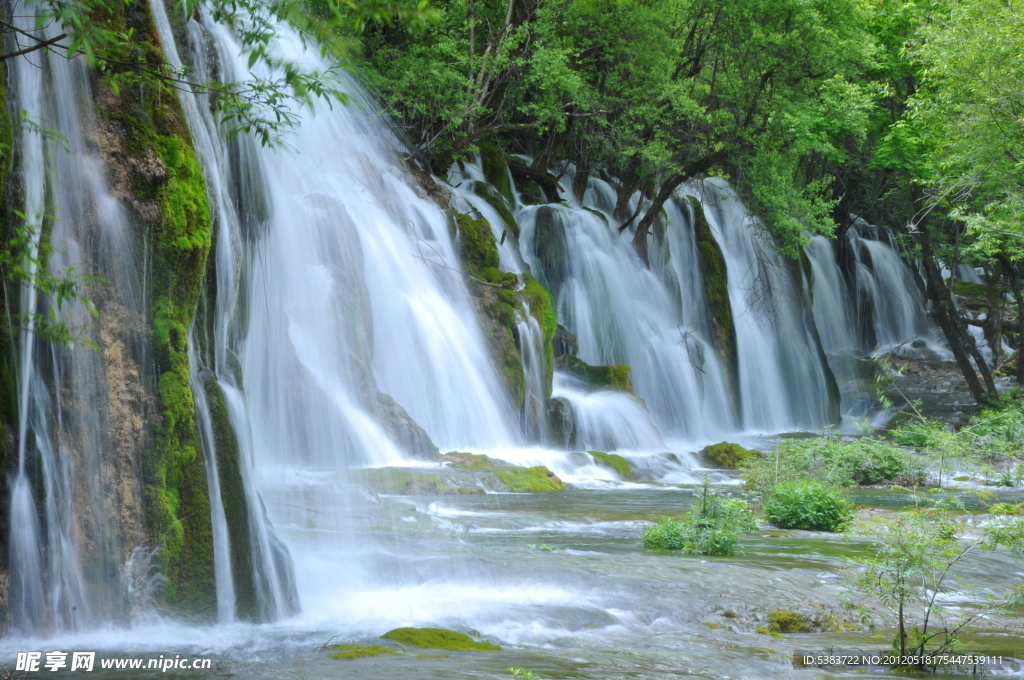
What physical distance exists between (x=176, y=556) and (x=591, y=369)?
14.4 m

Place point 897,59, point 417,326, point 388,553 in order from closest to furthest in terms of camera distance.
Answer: point 388,553 < point 417,326 < point 897,59

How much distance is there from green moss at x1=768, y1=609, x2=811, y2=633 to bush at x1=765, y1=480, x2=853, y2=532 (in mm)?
4099

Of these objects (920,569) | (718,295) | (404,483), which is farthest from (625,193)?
(920,569)

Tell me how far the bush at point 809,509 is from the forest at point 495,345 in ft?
0.17

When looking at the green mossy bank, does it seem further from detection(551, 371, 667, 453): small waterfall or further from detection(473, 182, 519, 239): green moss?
detection(473, 182, 519, 239): green moss

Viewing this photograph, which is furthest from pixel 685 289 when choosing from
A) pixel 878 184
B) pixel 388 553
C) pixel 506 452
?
pixel 388 553

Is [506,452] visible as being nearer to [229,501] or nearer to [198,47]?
[198,47]

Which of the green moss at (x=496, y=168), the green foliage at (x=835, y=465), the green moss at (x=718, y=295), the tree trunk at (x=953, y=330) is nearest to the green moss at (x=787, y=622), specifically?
the green foliage at (x=835, y=465)

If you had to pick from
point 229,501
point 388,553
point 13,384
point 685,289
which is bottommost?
point 388,553

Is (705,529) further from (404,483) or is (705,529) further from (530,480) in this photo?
(530,480)

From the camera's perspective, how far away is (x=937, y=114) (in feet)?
53.0

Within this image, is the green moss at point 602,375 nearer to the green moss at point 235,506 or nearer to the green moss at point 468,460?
the green moss at point 468,460

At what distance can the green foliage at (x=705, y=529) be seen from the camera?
880 cm

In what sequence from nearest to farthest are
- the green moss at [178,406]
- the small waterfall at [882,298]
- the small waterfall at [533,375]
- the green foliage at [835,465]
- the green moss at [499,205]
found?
the green moss at [178,406] < the green foliage at [835,465] < the small waterfall at [533,375] < the green moss at [499,205] < the small waterfall at [882,298]
